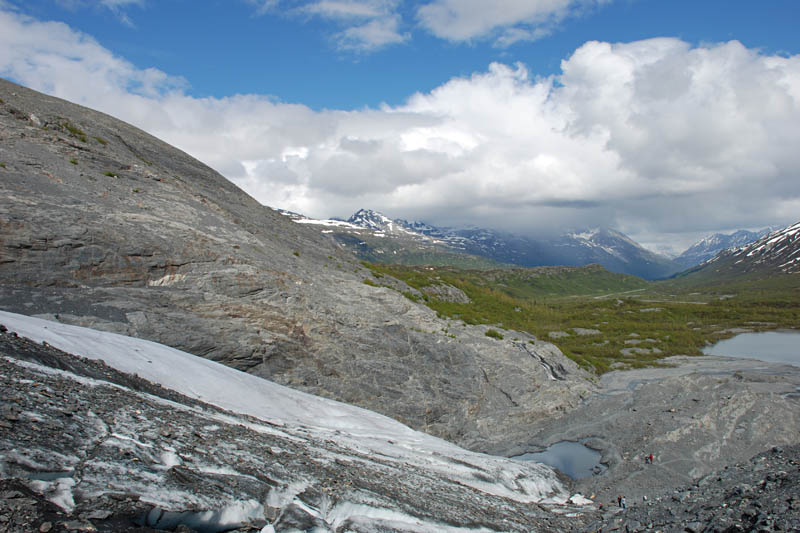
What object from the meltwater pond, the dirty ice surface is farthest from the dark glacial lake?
the dirty ice surface

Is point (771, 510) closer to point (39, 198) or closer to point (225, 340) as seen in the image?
point (225, 340)

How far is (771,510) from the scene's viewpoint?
1203 cm

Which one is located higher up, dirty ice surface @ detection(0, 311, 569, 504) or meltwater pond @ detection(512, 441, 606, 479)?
dirty ice surface @ detection(0, 311, 569, 504)

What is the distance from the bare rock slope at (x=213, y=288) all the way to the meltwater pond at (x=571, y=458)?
2924 mm

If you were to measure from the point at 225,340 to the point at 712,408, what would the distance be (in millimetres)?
34596

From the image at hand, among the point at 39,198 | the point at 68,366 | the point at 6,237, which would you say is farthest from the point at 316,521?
the point at 39,198

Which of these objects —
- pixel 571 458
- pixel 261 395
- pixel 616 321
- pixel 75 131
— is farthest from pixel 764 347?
pixel 75 131

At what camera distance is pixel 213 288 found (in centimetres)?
2616

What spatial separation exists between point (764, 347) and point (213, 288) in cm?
11676

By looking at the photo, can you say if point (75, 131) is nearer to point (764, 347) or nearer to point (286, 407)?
point (286, 407)

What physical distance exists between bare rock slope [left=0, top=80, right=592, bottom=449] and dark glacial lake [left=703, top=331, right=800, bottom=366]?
227 ft

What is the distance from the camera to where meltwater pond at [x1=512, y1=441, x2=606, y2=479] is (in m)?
29.0

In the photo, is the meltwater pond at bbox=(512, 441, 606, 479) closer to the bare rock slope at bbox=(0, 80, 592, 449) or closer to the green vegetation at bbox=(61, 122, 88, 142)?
the bare rock slope at bbox=(0, 80, 592, 449)

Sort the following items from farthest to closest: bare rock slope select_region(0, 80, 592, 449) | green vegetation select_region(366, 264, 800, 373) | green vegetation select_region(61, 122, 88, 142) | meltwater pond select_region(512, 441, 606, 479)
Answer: green vegetation select_region(366, 264, 800, 373), green vegetation select_region(61, 122, 88, 142), meltwater pond select_region(512, 441, 606, 479), bare rock slope select_region(0, 80, 592, 449)
